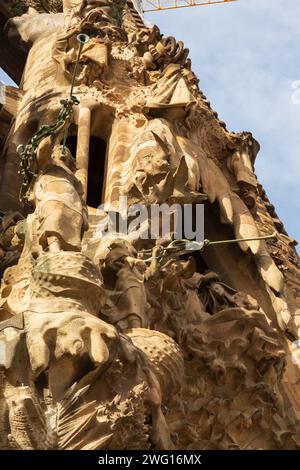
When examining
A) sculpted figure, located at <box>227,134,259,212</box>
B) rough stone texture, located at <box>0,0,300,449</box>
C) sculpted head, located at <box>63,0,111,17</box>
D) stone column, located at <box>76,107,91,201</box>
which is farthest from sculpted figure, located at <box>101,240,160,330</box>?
sculpted head, located at <box>63,0,111,17</box>

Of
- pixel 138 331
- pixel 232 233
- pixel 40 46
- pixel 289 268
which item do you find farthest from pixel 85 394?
pixel 40 46

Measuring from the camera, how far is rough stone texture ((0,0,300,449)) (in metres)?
6.93

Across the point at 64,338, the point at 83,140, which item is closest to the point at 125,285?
the point at 64,338

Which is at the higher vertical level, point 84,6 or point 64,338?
point 84,6

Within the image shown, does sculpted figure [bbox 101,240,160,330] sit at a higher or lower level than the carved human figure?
lower

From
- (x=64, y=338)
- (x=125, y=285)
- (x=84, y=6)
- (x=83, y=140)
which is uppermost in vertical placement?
(x=84, y=6)

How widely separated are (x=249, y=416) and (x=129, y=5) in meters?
14.1

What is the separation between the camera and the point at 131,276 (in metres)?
8.98

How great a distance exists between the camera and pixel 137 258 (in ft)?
31.0

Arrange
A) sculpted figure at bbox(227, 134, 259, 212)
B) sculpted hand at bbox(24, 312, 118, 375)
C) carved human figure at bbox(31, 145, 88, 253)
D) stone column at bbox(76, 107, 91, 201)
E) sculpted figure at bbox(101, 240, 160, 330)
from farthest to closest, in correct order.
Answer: sculpted figure at bbox(227, 134, 259, 212)
stone column at bbox(76, 107, 91, 201)
sculpted figure at bbox(101, 240, 160, 330)
carved human figure at bbox(31, 145, 88, 253)
sculpted hand at bbox(24, 312, 118, 375)

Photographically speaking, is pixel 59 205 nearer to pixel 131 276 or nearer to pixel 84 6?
pixel 131 276

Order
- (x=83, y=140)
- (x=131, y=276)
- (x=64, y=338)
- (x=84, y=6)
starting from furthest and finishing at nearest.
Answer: (x=84, y=6) → (x=83, y=140) → (x=131, y=276) → (x=64, y=338)

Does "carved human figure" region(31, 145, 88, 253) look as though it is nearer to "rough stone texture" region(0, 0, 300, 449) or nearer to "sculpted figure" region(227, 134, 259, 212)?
"rough stone texture" region(0, 0, 300, 449)

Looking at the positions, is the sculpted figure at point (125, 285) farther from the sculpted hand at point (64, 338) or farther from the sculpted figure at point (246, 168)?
the sculpted figure at point (246, 168)
